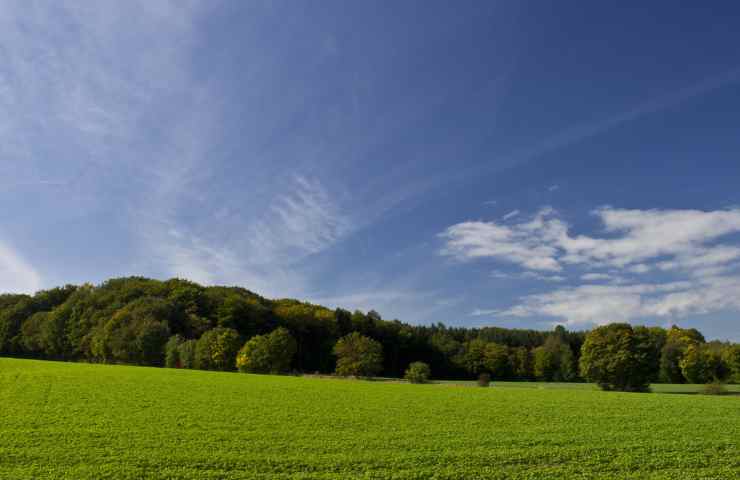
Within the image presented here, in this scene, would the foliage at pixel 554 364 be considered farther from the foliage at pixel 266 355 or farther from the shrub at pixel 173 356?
the shrub at pixel 173 356

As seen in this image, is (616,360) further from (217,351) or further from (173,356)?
(173,356)

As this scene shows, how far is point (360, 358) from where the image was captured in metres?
87.0

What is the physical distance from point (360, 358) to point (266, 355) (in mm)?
22025

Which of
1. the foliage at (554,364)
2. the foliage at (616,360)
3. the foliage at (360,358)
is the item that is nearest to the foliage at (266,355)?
the foliage at (360,358)

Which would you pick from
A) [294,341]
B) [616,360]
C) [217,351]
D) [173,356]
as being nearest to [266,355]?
[294,341]

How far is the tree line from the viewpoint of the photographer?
7162 centimetres

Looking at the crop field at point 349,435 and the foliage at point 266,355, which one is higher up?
the foliage at point 266,355

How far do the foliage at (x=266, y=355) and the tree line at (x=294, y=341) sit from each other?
15 cm

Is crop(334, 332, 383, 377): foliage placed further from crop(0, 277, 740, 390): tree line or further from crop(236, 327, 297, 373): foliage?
crop(236, 327, 297, 373): foliage

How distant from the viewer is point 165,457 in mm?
19359

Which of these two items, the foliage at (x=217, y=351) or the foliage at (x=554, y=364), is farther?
the foliage at (x=554, y=364)

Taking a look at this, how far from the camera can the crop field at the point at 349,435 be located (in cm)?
1872

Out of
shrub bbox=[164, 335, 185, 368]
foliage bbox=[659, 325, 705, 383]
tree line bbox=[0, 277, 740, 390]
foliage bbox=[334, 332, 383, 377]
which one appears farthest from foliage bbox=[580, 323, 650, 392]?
shrub bbox=[164, 335, 185, 368]

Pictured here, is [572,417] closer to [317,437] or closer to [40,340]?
[317,437]
